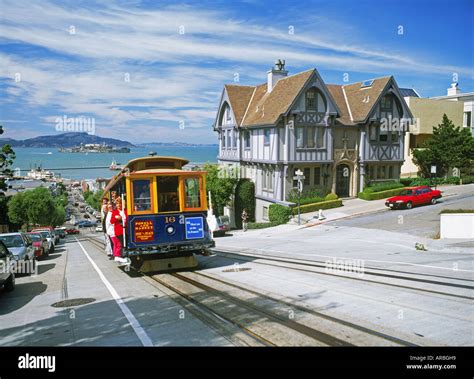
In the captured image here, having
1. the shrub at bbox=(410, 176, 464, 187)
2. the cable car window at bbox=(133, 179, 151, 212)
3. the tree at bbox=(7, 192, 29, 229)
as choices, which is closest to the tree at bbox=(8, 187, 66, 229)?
the tree at bbox=(7, 192, 29, 229)

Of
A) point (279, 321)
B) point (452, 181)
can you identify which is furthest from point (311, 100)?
point (279, 321)

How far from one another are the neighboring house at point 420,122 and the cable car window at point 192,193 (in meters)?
35.0

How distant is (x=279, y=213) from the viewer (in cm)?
3394

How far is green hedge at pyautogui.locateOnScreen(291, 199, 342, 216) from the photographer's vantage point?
34.2 metres

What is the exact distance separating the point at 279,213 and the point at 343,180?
316 inches

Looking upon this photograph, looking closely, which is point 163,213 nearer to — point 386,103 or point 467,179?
point 386,103

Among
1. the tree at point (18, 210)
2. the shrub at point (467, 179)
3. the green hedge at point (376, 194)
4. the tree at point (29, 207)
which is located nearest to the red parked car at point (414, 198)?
the green hedge at point (376, 194)

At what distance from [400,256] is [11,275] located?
40.7 feet

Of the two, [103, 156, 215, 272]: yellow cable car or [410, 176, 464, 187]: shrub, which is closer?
[103, 156, 215, 272]: yellow cable car

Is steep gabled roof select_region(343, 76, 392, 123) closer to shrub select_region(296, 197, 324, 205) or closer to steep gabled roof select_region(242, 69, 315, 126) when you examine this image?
steep gabled roof select_region(242, 69, 315, 126)

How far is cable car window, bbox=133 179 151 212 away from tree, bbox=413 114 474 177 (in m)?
35.5

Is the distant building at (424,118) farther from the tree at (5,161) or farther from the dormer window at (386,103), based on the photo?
the tree at (5,161)
